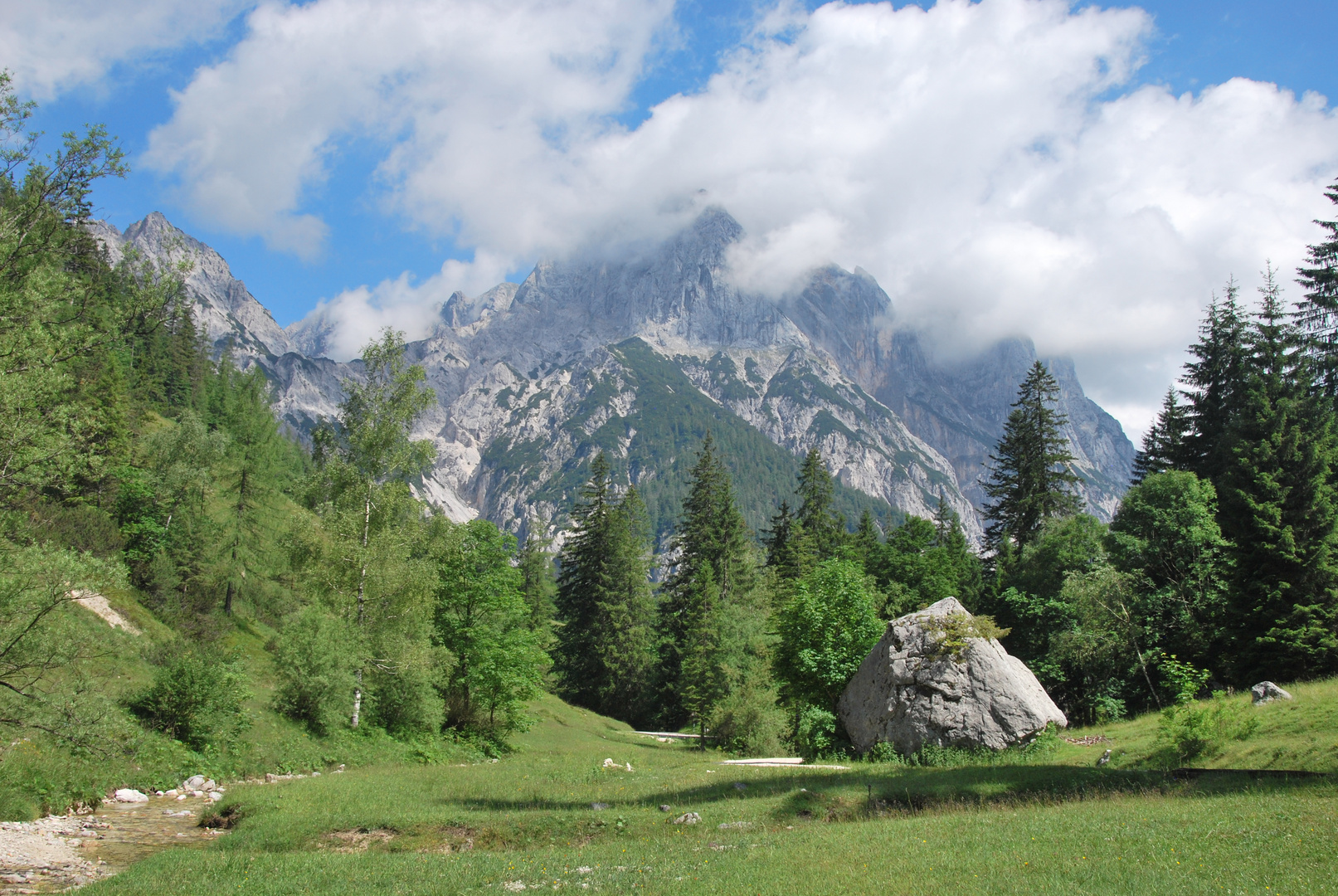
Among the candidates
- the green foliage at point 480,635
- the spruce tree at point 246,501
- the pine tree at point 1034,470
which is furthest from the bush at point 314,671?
the pine tree at point 1034,470

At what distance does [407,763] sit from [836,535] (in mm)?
48898

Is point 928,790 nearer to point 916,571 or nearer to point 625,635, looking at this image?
point 916,571

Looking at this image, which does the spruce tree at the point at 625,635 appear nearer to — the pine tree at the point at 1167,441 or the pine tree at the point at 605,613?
the pine tree at the point at 605,613

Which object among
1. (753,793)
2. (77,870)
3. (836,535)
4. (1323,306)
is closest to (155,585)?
(77,870)

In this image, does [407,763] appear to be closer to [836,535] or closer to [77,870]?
[77,870]

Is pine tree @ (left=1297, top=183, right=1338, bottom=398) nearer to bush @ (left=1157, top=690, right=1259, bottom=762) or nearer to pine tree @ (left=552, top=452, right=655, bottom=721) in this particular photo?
bush @ (left=1157, top=690, right=1259, bottom=762)

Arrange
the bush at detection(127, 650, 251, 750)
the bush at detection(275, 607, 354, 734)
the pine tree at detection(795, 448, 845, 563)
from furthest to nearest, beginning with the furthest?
the pine tree at detection(795, 448, 845, 563), the bush at detection(275, 607, 354, 734), the bush at detection(127, 650, 251, 750)

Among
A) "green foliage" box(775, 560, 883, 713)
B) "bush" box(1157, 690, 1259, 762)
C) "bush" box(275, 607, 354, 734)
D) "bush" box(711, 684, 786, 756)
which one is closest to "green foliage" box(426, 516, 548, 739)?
"bush" box(275, 607, 354, 734)

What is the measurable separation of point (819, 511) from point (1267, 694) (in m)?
47.9

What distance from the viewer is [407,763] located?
27422mm

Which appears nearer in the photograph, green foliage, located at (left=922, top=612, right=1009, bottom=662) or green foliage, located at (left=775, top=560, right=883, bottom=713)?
green foliage, located at (left=922, top=612, right=1009, bottom=662)

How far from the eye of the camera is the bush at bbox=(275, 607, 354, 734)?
26.3 m

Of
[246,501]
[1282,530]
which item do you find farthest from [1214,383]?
[246,501]

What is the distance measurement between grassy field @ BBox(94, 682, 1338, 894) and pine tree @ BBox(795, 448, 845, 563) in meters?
43.1
